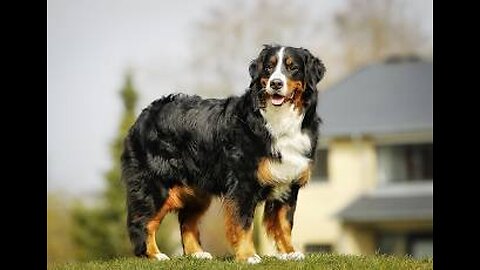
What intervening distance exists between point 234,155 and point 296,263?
4.49ft

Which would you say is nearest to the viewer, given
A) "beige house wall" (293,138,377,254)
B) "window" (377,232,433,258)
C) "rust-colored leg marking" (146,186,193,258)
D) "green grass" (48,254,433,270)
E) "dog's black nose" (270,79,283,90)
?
"dog's black nose" (270,79,283,90)

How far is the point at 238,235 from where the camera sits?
974 cm

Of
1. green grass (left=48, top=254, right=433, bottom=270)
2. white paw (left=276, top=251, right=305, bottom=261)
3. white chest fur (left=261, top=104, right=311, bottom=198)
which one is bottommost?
green grass (left=48, top=254, right=433, bottom=270)

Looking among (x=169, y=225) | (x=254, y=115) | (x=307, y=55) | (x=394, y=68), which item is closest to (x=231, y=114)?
(x=254, y=115)

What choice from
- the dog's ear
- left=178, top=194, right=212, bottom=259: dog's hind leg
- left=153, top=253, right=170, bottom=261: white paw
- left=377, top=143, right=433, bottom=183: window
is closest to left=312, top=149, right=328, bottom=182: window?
left=377, top=143, right=433, bottom=183: window

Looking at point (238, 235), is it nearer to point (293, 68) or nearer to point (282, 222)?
point (282, 222)

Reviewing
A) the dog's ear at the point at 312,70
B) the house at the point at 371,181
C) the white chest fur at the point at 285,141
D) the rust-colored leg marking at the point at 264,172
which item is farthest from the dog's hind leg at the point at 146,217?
the house at the point at 371,181

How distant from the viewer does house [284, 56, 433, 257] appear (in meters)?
33.5

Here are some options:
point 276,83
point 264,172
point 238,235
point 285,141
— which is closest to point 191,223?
point 238,235

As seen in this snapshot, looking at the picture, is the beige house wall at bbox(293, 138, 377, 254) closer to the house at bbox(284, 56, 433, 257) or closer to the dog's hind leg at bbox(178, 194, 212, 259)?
the house at bbox(284, 56, 433, 257)

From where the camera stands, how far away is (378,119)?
34.8 m

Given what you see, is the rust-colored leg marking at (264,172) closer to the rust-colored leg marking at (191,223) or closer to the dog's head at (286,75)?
the dog's head at (286,75)

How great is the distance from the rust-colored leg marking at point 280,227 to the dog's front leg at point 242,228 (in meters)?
0.41
